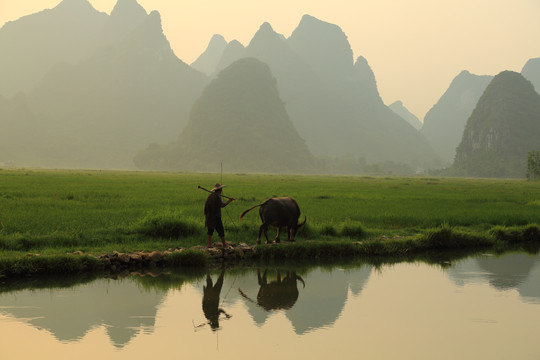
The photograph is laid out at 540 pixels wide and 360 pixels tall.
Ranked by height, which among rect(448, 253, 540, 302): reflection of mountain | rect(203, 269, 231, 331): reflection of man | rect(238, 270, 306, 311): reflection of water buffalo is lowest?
rect(203, 269, 231, 331): reflection of man

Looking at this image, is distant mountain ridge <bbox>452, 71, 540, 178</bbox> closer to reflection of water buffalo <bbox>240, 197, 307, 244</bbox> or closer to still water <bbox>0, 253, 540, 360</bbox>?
reflection of water buffalo <bbox>240, 197, 307, 244</bbox>

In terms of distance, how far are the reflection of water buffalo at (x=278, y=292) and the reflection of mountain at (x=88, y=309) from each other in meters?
1.88

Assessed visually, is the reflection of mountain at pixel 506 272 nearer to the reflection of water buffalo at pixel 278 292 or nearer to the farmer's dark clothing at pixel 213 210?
the reflection of water buffalo at pixel 278 292

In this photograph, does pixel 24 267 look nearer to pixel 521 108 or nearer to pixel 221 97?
pixel 221 97

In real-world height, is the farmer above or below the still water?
above

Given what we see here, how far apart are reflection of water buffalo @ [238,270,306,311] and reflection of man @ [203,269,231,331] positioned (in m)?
0.53

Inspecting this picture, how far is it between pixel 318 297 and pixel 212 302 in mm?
1968

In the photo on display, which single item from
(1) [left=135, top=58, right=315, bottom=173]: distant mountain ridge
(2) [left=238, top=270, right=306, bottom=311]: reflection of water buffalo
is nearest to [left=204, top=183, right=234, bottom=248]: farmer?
(2) [left=238, top=270, right=306, bottom=311]: reflection of water buffalo

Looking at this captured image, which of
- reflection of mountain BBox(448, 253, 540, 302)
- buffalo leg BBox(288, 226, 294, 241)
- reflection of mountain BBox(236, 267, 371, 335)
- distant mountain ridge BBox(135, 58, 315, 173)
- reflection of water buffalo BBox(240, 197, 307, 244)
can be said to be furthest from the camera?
distant mountain ridge BBox(135, 58, 315, 173)

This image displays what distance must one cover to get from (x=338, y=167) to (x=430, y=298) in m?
179

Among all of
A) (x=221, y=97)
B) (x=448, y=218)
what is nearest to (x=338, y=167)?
(x=221, y=97)

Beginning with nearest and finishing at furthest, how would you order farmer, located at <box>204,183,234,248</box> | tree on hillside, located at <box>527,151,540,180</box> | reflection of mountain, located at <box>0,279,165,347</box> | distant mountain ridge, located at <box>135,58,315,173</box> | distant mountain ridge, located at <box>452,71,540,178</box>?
reflection of mountain, located at <box>0,279,165,347</box>
farmer, located at <box>204,183,234,248</box>
tree on hillside, located at <box>527,151,540,180</box>
distant mountain ridge, located at <box>452,71,540,178</box>
distant mountain ridge, located at <box>135,58,315,173</box>

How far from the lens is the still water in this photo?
21.2ft

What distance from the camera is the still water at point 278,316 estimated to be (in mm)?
6469
